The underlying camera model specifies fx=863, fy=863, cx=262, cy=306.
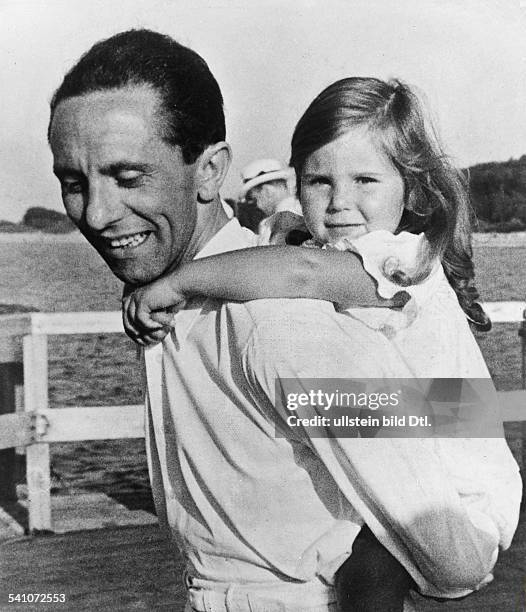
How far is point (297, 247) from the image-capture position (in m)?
0.89

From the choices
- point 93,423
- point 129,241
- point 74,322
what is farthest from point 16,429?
point 129,241

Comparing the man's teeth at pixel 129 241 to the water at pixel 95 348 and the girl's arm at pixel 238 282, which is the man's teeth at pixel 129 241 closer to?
the girl's arm at pixel 238 282

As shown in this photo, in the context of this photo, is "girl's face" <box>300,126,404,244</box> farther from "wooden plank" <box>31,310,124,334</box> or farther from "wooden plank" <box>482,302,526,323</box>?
"wooden plank" <box>31,310,124,334</box>

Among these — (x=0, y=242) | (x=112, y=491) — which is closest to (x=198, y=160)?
(x=0, y=242)

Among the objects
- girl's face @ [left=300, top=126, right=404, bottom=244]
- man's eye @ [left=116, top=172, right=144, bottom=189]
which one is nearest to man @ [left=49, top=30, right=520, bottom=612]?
man's eye @ [left=116, top=172, right=144, bottom=189]

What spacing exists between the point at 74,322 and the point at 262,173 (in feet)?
4.54

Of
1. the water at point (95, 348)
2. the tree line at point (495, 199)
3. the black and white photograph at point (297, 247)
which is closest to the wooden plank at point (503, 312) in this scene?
the water at point (95, 348)

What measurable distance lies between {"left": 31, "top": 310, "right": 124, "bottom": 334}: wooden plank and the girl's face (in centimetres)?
145

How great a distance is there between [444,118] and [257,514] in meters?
0.68

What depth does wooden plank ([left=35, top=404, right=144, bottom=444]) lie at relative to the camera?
7.58 feet

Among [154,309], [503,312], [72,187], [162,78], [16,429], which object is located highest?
[162,78]

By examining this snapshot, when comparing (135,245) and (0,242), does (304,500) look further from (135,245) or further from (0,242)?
(0,242)

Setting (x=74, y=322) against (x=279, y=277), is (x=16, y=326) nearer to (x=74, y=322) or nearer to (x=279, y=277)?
(x=74, y=322)

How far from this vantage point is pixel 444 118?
121 cm
